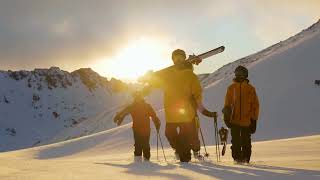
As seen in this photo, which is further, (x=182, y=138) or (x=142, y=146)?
(x=142, y=146)

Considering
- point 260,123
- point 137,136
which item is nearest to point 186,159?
point 137,136

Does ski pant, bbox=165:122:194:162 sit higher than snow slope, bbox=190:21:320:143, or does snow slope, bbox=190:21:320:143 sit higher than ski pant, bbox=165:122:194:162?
snow slope, bbox=190:21:320:143

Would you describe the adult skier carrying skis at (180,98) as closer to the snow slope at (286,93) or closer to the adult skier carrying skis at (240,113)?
the adult skier carrying skis at (240,113)

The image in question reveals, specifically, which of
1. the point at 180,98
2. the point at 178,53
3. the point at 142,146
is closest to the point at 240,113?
the point at 180,98

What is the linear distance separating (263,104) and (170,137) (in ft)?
135

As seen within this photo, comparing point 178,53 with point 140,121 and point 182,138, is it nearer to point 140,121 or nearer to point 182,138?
point 182,138

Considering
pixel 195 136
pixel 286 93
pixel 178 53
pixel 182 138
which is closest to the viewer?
pixel 182 138

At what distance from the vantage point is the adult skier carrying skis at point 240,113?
1045cm

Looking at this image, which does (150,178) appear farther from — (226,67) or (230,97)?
(226,67)

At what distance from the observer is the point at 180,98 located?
10.6 m

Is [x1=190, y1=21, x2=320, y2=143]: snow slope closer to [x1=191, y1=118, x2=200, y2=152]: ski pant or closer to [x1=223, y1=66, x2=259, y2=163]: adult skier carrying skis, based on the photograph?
[x1=191, y1=118, x2=200, y2=152]: ski pant

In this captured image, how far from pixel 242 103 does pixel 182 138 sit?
1334 millimetres

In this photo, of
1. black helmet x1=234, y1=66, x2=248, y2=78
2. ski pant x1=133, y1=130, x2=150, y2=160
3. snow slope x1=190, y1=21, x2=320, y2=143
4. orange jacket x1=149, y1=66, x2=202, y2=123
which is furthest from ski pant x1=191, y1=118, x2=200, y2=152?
snow slope x1=190, y1=21, x2=320, y2=143

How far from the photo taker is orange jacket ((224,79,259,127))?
34.6 ft
